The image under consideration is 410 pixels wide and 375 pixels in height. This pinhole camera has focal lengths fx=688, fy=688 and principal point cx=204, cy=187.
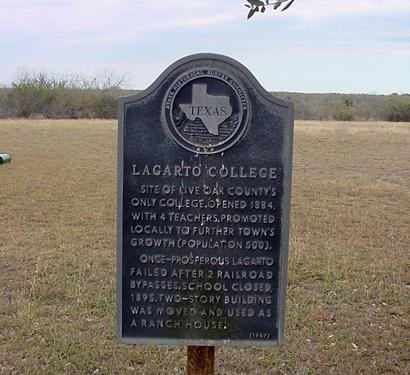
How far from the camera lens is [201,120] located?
3.29 metres

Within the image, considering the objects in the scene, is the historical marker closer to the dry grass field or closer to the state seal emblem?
the state seal emblem

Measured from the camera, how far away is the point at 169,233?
340cm

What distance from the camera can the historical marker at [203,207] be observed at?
3.32 metres

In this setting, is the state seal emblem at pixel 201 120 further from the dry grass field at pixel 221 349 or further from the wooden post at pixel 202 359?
the dry grass field at pixel 221 349

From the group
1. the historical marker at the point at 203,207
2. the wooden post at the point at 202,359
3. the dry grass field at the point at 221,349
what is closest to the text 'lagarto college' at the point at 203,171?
the historical marker at the point at 203,207

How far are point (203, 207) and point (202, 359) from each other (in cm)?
83

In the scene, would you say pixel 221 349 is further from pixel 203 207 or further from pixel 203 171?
pixel 203 171

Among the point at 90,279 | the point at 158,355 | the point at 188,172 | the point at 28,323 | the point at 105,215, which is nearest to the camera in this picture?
the point at 188,172

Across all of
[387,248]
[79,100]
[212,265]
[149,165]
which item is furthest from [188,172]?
[79,100]

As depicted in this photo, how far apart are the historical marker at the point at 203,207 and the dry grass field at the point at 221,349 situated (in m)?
1.14

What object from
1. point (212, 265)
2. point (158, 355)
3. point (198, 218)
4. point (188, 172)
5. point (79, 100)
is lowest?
point (158, 355)

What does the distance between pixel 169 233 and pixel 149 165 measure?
0.35 m

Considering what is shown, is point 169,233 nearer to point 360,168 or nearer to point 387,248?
→ point 387,248

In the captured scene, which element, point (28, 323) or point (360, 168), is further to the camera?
point (360, 168)
